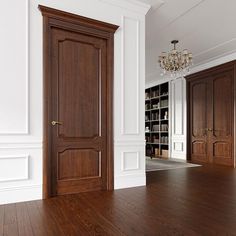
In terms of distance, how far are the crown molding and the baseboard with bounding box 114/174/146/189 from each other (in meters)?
2.67

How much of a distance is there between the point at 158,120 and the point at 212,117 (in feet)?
8.86

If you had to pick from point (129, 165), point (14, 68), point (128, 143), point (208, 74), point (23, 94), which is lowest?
point (129, 165)

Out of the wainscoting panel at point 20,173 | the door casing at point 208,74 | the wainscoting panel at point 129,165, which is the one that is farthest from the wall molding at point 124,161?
the door casing at point 208,74

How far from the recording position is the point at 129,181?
3.58 meters

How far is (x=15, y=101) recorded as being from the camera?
2844mm

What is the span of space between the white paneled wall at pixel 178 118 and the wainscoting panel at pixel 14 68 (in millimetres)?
5849

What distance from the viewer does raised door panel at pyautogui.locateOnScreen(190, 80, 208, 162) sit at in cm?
686

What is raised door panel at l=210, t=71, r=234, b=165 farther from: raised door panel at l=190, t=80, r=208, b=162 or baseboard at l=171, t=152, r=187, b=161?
baseboard at l=171, t=152, r=187, b=161

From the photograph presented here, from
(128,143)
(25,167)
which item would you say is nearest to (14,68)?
(25,167)

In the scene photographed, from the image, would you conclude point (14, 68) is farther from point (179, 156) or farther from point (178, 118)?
point (179, 156)

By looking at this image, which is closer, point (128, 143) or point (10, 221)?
point (10, 221)

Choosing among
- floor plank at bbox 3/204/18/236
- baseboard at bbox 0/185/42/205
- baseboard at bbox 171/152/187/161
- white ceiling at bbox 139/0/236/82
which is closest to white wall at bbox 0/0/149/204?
baseboard at bbox 0/185/42/205

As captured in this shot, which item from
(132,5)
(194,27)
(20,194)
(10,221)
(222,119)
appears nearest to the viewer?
(10,221)

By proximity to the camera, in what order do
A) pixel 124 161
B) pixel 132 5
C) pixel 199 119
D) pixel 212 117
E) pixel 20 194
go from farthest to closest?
1. pixel 199 119
2. pixel 212 117
3. pixel 132 5
4. pixel 124 161
5. pixel 20 194
